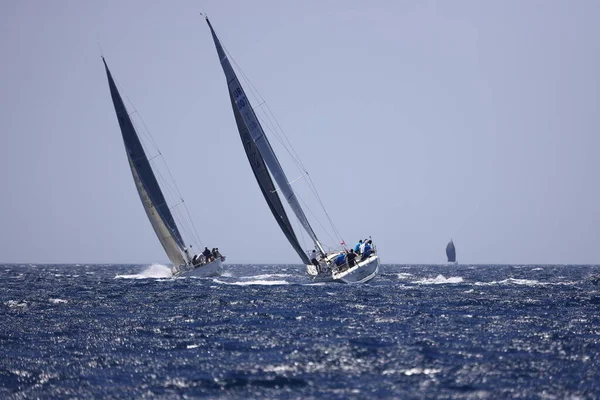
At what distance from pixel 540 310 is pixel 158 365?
20238 millimetres

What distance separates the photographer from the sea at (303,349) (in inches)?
751

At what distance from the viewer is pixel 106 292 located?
171 ft

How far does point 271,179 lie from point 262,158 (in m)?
1.47

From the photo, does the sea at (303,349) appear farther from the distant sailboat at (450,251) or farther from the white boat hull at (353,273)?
the distant sailboat at (450,251)

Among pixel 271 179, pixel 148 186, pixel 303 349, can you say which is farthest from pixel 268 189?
pixel 303 349

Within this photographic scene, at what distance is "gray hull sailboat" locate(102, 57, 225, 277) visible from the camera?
67875 millimetres

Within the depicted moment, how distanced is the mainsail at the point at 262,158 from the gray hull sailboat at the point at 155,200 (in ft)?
48.3

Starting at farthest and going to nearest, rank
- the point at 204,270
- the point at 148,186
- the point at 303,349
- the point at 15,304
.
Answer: the point at 148,186, the point at 204,270, the point at 15,304, the point at 303,349

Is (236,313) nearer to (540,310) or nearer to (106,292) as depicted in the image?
(540,310)

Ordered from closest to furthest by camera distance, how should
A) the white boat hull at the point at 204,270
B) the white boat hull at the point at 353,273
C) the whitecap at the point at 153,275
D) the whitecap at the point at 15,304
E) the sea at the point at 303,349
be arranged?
the sea at the point at 303,349 < the whitecap at the point at 15,304 < the white boat hull at the point at 353,273 < the white boat hull at the point at 204,270 < the whitecap at the point at 153,275

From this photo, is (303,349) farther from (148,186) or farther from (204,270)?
(148,186)

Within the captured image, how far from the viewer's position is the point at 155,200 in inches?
2731

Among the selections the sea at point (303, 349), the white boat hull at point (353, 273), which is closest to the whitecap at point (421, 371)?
the sea at point (303, 349)

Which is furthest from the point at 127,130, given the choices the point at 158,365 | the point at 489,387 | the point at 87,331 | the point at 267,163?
the point at 489,387
